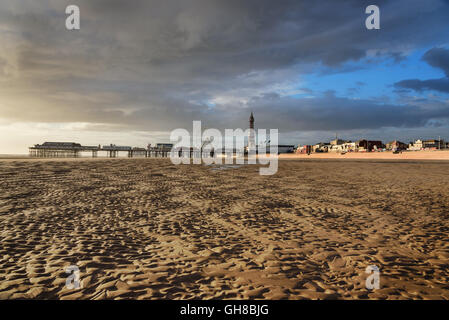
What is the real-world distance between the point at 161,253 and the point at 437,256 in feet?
14.8

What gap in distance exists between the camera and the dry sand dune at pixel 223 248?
3105 millimetres

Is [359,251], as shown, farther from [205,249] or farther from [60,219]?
[60,219]

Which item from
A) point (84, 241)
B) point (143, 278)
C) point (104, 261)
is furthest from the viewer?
point (84, 241)

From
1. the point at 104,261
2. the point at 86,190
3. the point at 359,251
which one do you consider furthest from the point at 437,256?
the point at 86,190

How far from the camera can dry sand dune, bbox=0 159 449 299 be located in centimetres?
311

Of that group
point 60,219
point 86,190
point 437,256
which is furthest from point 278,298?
point 86,190

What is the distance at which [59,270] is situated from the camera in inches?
139

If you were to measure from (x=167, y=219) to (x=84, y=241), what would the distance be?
2.00 m

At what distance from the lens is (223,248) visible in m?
4.43
